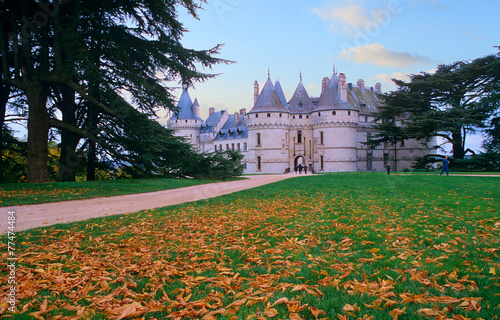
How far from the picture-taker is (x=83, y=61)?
13039 mm

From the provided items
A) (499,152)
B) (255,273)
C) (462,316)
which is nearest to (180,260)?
(255,273)

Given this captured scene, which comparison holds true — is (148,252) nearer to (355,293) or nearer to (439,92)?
(355,293)

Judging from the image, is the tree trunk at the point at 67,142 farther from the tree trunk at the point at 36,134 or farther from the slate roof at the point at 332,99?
the slate roof at the point at 332,99

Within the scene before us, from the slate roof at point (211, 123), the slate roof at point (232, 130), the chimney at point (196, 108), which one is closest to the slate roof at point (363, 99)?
the slate roof at point (232, 130)

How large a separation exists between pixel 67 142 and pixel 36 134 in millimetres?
2636

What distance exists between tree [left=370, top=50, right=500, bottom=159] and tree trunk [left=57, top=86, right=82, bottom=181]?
96.4 ft

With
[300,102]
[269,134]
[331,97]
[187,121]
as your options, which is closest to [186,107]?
[187,121]

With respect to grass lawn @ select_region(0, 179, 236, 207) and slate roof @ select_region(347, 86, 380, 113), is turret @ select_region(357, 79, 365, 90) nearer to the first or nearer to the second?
slate roof @ select_region(347, 86, 380, 113)

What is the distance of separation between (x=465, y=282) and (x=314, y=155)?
4525 centimetres

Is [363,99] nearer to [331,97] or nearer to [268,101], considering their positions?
[331,97]

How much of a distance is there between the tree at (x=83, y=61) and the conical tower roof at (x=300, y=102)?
3253 cm

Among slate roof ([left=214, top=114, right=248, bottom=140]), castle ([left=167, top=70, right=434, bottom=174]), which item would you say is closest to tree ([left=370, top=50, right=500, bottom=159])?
castle ([left=167, top=70, right=434, bottom=174])

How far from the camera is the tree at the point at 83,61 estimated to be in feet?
45.6

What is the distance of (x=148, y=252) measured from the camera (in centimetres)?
464
